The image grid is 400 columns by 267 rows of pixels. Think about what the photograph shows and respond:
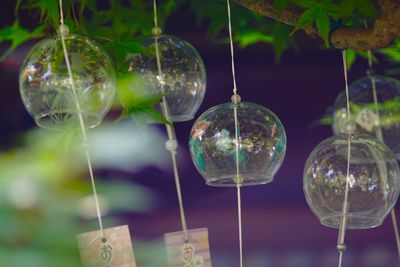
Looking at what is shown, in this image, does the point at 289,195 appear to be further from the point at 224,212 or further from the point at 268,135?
the point at 268,135

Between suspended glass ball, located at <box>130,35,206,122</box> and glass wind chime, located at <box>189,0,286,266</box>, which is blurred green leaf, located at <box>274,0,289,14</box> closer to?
glass wind chime, located at <box>189,0,286,266</box>

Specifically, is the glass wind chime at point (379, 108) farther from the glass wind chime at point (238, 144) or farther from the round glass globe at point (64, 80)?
the round glass globe at point (64, 80)

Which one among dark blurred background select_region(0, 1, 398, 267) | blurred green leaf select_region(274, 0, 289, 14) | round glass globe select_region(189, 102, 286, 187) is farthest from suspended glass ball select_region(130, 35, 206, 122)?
dark blurred background select_region(0, 1, 398, 267)

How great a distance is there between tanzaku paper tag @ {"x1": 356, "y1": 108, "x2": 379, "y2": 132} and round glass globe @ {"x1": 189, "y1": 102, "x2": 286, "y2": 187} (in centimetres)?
62

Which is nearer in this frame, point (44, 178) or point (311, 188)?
point (44, 178)

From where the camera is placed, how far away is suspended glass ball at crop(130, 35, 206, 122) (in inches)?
79.2

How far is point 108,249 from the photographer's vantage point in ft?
5.70

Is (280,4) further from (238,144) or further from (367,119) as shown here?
(367,119)

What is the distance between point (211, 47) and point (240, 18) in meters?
0.91

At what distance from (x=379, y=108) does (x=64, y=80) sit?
3.24 ft

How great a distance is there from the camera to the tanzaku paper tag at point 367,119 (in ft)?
7.80

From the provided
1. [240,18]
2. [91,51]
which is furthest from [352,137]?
[240,18]

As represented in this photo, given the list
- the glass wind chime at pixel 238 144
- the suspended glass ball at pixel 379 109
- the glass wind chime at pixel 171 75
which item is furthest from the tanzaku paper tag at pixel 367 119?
the glass wind chime at pixel 238 144

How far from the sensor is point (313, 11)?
1.75 meters
